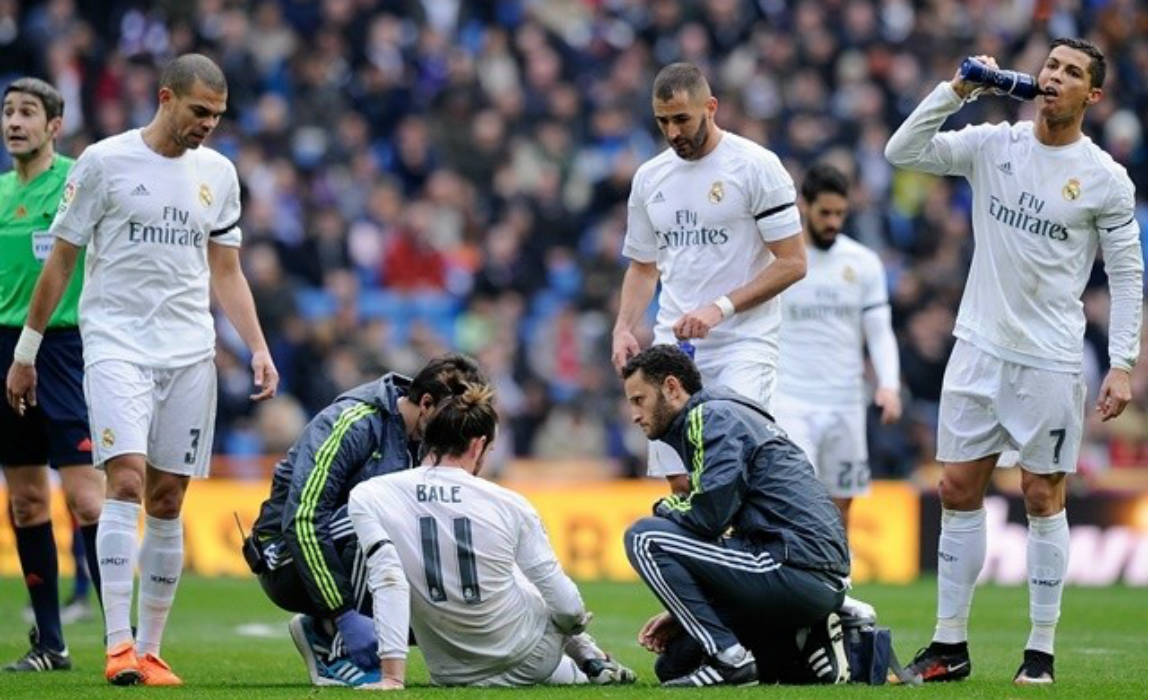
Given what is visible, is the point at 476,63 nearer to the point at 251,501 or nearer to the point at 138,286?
the point at 251,501

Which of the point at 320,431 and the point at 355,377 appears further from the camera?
the point at 355,377

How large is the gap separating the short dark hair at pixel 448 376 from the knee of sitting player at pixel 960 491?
2358 millimetres

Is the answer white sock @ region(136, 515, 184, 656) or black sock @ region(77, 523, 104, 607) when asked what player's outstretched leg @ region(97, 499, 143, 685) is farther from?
black sock @ region(77, 523, 104, 607)

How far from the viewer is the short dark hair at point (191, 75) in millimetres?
9914

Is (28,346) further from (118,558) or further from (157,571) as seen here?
(157,571)

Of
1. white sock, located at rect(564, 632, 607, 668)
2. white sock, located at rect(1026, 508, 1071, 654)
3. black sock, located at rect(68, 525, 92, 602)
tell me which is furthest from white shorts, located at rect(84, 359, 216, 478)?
white sock, located at rect(1026, 508, 1071, 654)

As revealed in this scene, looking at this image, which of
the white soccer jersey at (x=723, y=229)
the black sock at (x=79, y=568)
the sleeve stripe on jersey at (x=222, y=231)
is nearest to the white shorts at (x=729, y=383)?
the white soccer jersey at (x=723, y=229)

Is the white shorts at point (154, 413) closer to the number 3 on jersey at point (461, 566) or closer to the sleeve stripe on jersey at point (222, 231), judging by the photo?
the sleeve stripe on jersey at point (222, 231)

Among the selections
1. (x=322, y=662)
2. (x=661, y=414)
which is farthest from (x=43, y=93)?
(x=661, y=414)

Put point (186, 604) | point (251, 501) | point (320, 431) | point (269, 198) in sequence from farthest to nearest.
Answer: point (269, 198)
point (251, 501)
point (186, 604)
point (320, 431)

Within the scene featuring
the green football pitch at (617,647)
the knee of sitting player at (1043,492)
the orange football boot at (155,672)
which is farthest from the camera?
the knee of sitting player at (1043,492)

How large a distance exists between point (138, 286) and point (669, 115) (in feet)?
8.51

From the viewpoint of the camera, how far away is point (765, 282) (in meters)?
10.7

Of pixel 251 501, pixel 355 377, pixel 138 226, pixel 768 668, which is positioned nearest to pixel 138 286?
pixel 138 226
